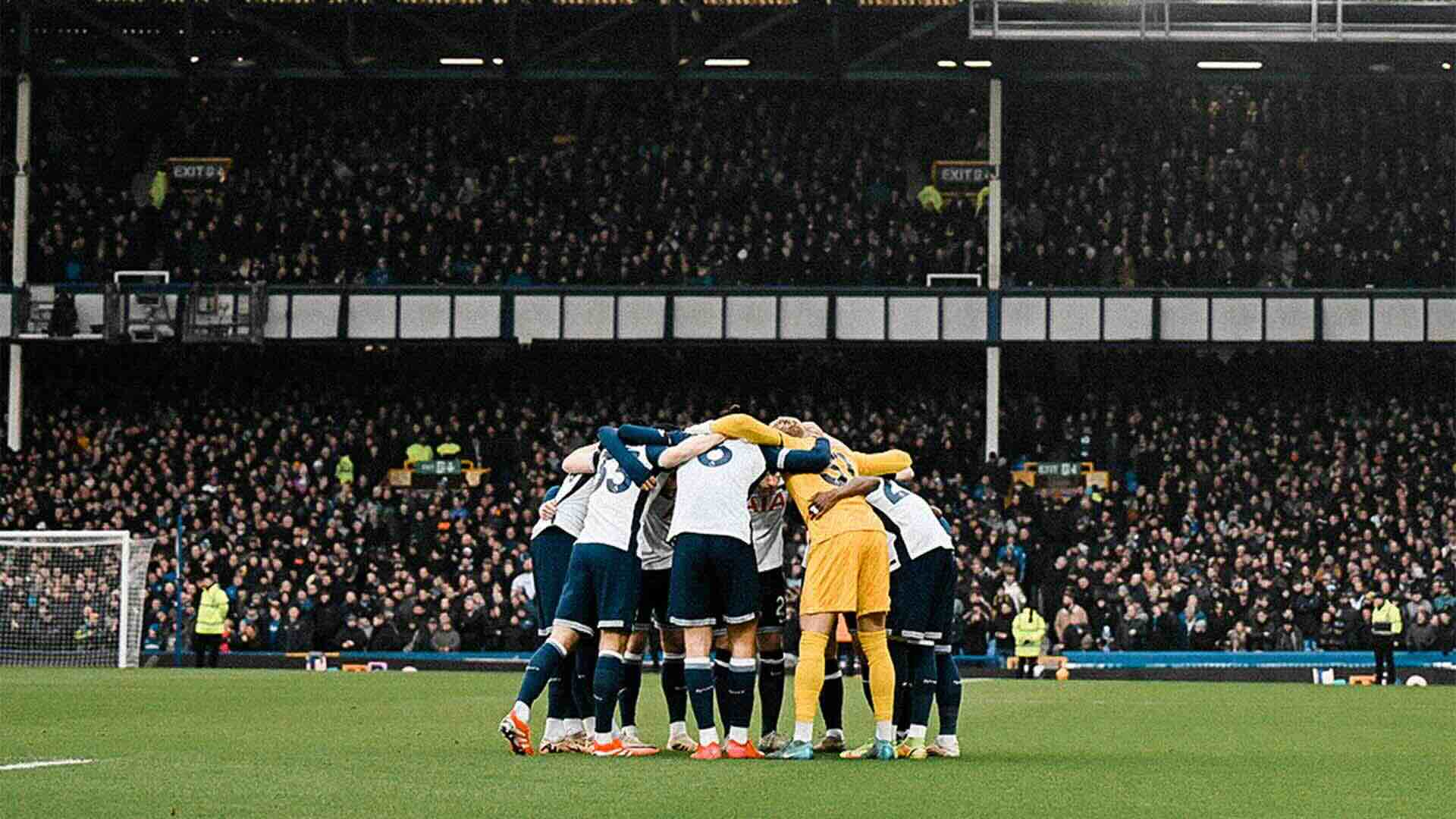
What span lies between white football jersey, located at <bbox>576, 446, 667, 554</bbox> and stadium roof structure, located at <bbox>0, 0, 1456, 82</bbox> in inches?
1374

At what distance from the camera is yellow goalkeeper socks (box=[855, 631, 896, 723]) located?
42.1ft

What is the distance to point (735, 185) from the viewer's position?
5053 centimetres

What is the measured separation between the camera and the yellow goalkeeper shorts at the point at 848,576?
42.4 feet

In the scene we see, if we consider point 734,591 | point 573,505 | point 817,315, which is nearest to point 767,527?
point 734,591

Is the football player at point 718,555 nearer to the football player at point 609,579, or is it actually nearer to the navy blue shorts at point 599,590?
the football player at point 609,579

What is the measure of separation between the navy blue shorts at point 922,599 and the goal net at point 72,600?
23882mm

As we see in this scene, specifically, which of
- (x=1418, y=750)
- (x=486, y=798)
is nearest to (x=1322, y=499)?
(x=1418, y=750)

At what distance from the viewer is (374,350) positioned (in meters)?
50.6

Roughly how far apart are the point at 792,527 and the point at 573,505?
29295mm

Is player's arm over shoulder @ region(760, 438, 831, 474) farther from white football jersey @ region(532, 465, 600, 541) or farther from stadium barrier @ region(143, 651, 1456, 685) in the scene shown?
stadium barrier @ region(143, 651, 1456, 685)

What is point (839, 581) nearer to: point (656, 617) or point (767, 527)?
point (767, 527)

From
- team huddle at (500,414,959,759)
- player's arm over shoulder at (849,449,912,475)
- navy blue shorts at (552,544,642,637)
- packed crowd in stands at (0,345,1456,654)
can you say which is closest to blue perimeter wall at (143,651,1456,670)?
packed crowd in stands at (0,345,1456,654)

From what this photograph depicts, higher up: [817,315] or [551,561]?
[817,315]

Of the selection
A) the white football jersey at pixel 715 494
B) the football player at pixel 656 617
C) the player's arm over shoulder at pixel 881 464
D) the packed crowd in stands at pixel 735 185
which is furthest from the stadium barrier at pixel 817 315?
the white football jersey at pixel 715 494
